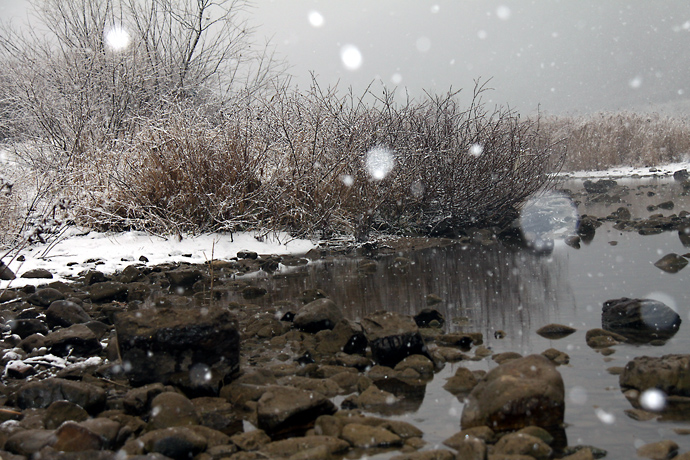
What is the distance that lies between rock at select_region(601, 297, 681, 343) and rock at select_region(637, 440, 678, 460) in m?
1.67

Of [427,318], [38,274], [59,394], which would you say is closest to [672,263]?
[427,318]

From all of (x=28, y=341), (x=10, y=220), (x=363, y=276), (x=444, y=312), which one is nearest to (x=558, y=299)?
(x=444, y=312)

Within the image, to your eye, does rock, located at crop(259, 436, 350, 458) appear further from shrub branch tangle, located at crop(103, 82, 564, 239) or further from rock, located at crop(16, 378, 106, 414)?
shrub branch tangle, located at crop(103, 82, 564, 239)

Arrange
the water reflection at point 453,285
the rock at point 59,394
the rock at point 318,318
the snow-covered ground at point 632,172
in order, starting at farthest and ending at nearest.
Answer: the snow-covered ground at point 632,172
the water reflection at point 453,285
the rock at point 318,318
the rock at point 59,394

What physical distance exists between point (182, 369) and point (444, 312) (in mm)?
2192

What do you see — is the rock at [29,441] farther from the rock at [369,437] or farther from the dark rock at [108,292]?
the dark rock at [108,292]

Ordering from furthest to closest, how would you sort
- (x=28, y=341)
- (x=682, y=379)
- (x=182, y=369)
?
(x=28, y=341) < (x=182, y=369) < (x=682, y=379)

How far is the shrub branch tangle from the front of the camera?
8492 mm

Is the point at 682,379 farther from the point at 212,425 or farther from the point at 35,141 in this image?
the point at 35,141

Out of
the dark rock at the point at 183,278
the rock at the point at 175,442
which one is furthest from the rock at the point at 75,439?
the dark rock at the point at 183,278

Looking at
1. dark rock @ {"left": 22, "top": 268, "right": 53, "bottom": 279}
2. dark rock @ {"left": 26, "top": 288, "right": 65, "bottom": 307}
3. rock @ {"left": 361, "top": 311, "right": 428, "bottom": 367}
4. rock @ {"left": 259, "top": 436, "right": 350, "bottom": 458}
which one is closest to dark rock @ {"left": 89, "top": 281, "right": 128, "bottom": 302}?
dark rock @ {"left": 26, "top": 288, "right": 65, "bottom": 307}

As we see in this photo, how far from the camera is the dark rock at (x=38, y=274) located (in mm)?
6391

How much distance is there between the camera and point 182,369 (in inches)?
129

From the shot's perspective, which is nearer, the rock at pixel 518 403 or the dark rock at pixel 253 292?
the rock at pixel 518 403
